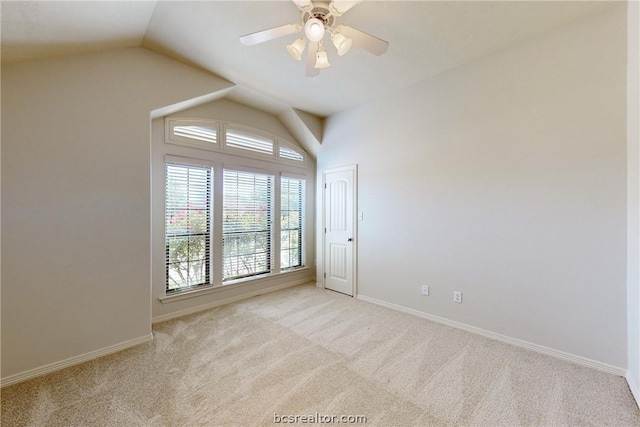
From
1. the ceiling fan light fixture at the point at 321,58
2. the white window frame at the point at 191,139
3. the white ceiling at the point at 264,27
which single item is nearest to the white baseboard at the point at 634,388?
the white ceiling at the point at 264,27

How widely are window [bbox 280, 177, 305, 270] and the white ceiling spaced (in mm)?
1934

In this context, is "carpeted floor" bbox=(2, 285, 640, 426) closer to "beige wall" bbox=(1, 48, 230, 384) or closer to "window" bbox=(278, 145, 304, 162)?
"beige wall" bbox=(1, 48, 230, 384)

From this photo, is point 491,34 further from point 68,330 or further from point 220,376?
point 68,330

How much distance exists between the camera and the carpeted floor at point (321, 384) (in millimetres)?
1704

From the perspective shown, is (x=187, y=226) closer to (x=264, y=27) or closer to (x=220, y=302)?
(x=220, y=302)

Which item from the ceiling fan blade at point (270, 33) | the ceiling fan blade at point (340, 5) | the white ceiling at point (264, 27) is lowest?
the ceiling fan blade at point (270, 33)

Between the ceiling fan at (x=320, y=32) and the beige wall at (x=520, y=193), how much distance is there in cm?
162

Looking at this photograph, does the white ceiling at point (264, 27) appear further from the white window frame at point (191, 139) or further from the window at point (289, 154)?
the window at point (289, 154)

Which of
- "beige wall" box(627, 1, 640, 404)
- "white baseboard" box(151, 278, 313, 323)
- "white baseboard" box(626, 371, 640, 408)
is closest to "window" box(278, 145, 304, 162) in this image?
"white baseboard" box(151, 278, 313, 323)

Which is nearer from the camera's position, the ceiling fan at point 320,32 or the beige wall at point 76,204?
the ceiling fan at point 320,32

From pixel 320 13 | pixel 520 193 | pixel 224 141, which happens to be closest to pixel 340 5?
pixel 320 13

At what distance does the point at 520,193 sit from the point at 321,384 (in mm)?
2584

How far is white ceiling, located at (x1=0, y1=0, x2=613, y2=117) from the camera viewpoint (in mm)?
1903

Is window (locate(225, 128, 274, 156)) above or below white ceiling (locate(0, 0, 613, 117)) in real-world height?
below
